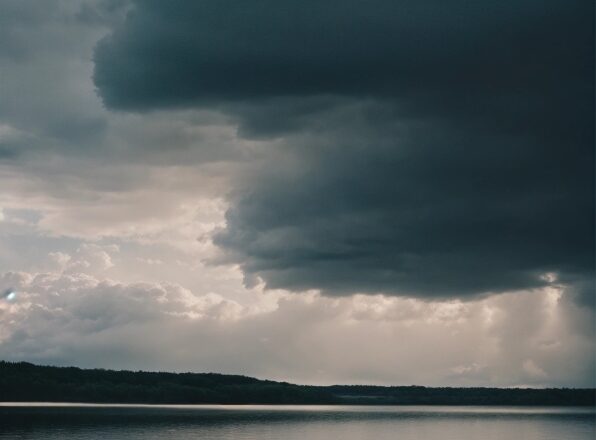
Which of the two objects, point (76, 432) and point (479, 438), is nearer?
point (76, 432)

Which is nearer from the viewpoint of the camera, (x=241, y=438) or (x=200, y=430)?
(x=241, y=438)

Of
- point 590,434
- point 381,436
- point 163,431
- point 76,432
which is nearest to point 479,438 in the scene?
point 381,436

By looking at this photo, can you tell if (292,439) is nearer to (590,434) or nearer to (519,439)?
(519,439)

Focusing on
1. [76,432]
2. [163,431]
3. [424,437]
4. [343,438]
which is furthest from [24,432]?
[424,437]

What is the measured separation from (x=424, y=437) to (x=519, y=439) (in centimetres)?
1521

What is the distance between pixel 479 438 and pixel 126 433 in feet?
187

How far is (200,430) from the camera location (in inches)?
5561

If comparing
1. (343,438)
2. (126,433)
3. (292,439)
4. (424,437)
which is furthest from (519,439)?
(126,433)

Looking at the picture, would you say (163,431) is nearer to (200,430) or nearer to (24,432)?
(200,430)

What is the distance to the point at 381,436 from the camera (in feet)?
452

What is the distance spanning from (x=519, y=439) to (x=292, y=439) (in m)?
38.2

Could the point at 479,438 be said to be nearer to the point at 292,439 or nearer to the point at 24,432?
the point at 292,439

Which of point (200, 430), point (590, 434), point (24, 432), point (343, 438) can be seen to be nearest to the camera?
point (24, 432)

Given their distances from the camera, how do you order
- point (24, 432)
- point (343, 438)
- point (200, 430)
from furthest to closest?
point (200, 430) → point (343, 438) → point (24, 432)
